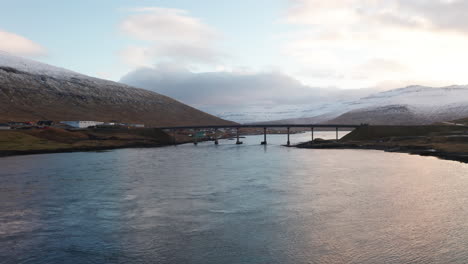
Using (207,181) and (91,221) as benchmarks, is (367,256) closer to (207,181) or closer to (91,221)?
(91,221)

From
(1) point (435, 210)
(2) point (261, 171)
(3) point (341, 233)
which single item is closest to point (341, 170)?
(2) point (261, 171)

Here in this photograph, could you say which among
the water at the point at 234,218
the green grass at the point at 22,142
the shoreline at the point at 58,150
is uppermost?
the green grass at the point at 22,142

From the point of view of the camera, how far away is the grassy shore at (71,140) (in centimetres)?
11362

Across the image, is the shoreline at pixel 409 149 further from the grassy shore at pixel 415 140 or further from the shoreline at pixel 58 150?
the shoreline at pixel 58 150

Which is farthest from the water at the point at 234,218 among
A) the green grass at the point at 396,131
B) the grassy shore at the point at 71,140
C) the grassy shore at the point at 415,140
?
the green grass at the point at 396,131

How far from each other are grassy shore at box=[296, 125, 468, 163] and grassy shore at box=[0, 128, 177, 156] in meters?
74.4

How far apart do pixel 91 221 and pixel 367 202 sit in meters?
30.5

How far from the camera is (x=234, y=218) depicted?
123 feet

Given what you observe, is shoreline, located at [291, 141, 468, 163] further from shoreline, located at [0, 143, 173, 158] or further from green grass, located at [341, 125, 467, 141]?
shoreline, located at [0, 143, 173, 158]

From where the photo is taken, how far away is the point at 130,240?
101ft

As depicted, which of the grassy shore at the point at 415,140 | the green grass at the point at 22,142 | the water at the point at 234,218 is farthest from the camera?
the green grass at the point at 22,142

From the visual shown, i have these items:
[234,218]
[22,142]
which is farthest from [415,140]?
[22,142]

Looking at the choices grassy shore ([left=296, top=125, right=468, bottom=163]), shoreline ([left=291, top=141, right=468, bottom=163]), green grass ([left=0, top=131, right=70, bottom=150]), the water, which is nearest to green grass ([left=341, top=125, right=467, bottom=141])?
grassy shore ([left=296, top=125, right=468, bottom=163])

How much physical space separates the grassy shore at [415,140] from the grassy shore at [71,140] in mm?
74365
